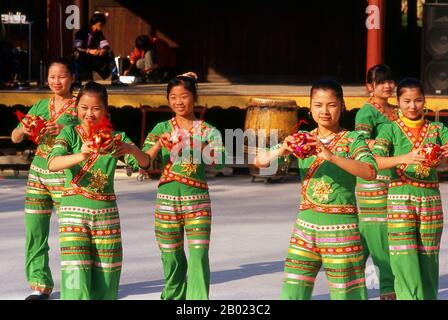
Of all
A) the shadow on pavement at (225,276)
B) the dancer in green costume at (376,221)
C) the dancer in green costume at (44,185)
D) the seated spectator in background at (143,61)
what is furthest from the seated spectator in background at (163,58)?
the dancer in green costume at (376,221)

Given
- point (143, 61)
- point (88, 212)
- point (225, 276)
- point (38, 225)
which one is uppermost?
point (143, 61)

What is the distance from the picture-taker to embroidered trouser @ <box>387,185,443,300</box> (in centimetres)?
730

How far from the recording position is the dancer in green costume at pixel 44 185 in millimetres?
8117

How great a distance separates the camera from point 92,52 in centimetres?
1811

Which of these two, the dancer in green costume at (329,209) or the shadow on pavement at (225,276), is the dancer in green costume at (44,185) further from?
the dancer in green costume at (329,209)

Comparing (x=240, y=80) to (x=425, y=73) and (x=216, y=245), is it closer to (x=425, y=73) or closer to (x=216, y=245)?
Answer: (x=425, y=73)

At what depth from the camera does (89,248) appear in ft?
22.3

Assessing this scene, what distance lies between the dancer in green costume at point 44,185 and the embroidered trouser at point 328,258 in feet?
7.65

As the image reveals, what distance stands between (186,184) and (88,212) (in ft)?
3.22

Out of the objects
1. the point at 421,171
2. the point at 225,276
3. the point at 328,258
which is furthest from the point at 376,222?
the point at 328,258

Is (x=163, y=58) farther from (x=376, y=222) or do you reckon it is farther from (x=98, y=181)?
(x=98, y=181)

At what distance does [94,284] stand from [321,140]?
5.03ft

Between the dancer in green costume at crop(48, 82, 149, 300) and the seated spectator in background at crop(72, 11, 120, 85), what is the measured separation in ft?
35.7

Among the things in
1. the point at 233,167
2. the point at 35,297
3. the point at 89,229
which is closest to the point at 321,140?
the point at 89,229
